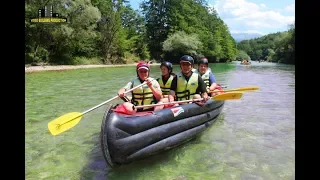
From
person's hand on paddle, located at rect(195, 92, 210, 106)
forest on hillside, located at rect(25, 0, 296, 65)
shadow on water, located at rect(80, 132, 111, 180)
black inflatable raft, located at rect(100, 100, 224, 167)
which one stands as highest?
forest on hillside, located at rect(25, 0, 296, 65)

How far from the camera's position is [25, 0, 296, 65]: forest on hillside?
20.2 meters

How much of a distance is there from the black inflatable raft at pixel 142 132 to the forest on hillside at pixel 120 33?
646 inches

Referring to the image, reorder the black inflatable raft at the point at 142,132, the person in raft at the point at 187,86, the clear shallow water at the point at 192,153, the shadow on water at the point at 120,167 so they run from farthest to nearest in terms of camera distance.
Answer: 1. the person in raft at the point at 187,86
2. the clear shallow water at the point at 192,153
3. the shadow on water at the point at 120,167
4. the black inflatable raft at the point at 142,132

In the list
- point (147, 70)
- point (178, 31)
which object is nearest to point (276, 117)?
point (147, 70)

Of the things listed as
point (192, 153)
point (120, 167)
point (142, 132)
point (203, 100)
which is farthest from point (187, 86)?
point (120, 167)

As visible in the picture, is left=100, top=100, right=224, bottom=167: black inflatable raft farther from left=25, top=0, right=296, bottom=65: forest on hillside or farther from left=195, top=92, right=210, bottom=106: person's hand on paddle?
left=25, top=0, right=296, bottom=65: forest on hillside

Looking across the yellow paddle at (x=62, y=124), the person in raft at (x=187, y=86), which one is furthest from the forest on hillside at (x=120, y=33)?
the yellow paddle at (x=62, y=124)

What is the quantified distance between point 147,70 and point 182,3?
40.2 metres

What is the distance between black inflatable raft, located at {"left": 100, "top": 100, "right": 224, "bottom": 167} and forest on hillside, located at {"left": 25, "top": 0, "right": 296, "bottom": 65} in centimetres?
1641

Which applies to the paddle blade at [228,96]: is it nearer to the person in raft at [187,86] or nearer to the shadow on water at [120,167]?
the person in raft at [187,86]

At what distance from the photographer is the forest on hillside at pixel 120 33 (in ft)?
66.3

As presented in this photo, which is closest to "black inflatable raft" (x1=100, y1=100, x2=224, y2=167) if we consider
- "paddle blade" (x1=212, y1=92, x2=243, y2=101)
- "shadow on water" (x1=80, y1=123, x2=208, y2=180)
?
"shadow on water" (x1=80, y1=123, x2=208, y2=180)
